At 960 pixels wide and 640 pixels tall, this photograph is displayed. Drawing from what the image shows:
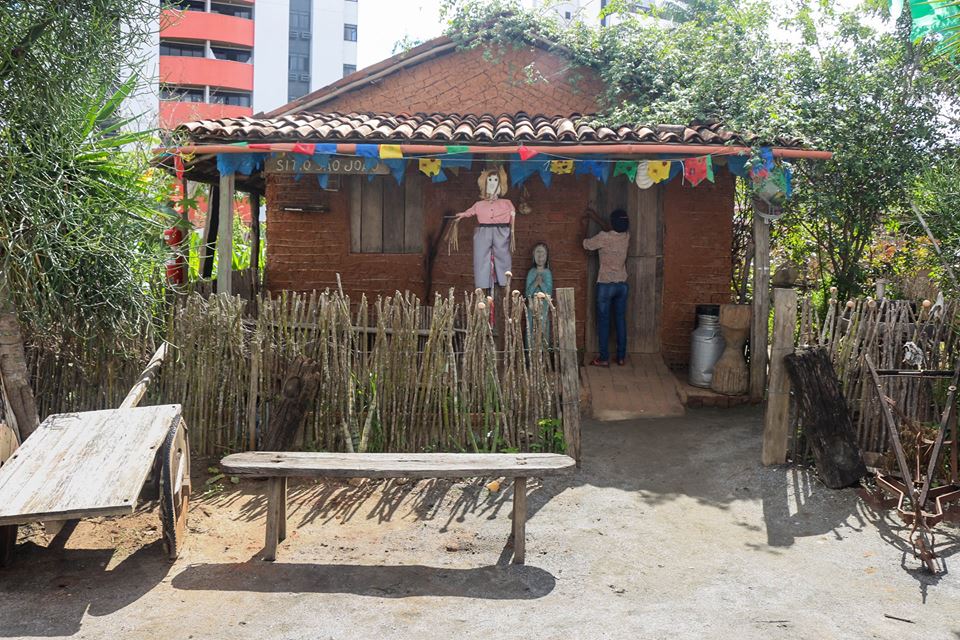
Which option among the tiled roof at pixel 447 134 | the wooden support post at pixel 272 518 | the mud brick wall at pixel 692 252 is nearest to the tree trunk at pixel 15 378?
the wooden support post at pixel 272 518

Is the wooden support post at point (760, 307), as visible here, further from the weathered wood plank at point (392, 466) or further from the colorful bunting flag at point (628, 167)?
the weathered wood plank at point (392, 466)

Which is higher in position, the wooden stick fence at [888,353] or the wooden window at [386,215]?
the wooden window at [386,215]

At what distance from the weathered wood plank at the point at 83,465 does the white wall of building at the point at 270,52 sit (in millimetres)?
37187

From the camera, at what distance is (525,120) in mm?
9242

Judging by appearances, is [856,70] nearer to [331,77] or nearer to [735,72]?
[735,72]

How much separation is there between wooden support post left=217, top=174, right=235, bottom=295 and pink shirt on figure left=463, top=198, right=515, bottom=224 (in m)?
2.34

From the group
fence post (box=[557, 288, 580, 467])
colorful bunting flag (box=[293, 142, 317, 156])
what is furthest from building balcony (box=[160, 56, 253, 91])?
fence post (box=[557, 288, 580, 467])

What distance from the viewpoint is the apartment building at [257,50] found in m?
36.8

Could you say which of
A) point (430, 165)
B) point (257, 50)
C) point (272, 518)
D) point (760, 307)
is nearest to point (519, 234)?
point (430, 165)

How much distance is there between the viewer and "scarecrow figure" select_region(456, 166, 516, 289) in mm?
8539

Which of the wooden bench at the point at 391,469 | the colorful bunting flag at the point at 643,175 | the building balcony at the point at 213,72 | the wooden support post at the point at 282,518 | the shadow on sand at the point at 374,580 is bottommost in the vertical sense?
the shadow on sand at the point at 374,580

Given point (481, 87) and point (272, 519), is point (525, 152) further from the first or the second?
point (272, 519)

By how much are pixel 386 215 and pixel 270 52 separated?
34.2 meters

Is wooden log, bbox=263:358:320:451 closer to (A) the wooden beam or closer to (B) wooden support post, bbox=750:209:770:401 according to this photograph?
(B) wooden support post, bbox=750:209:770:401
